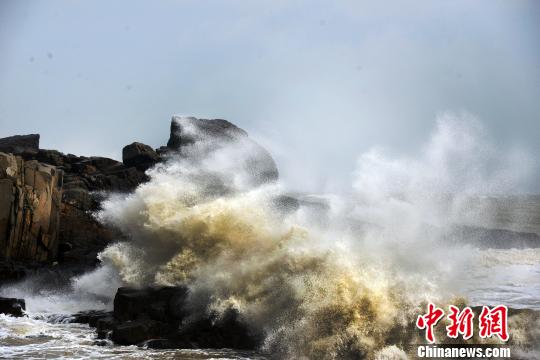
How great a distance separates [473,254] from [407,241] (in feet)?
9.64

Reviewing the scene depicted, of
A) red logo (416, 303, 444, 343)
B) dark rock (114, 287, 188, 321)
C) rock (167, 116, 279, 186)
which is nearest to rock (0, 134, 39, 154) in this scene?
rock (167, 116, 279, 186)

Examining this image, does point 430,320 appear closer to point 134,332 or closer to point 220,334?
point 220,334

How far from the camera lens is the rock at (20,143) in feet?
101

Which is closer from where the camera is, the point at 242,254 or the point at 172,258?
the point at 242,254

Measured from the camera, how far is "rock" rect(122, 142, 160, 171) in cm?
2828

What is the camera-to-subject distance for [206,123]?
2781 cm

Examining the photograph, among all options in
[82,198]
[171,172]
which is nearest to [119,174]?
[82,198]

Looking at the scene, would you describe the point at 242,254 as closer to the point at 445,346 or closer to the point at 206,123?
the point at 445,346

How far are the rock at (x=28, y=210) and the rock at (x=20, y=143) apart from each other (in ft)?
39.9

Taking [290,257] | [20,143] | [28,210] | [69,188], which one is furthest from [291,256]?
[20,143]

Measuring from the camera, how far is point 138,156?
1118 inches

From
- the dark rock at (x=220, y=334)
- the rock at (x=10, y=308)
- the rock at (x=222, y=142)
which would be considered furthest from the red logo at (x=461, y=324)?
the rock at (x=222, y=142)

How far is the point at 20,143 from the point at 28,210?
49.2 ft

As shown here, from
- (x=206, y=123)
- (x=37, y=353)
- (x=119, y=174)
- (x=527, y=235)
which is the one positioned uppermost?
(x=206, y=123)
